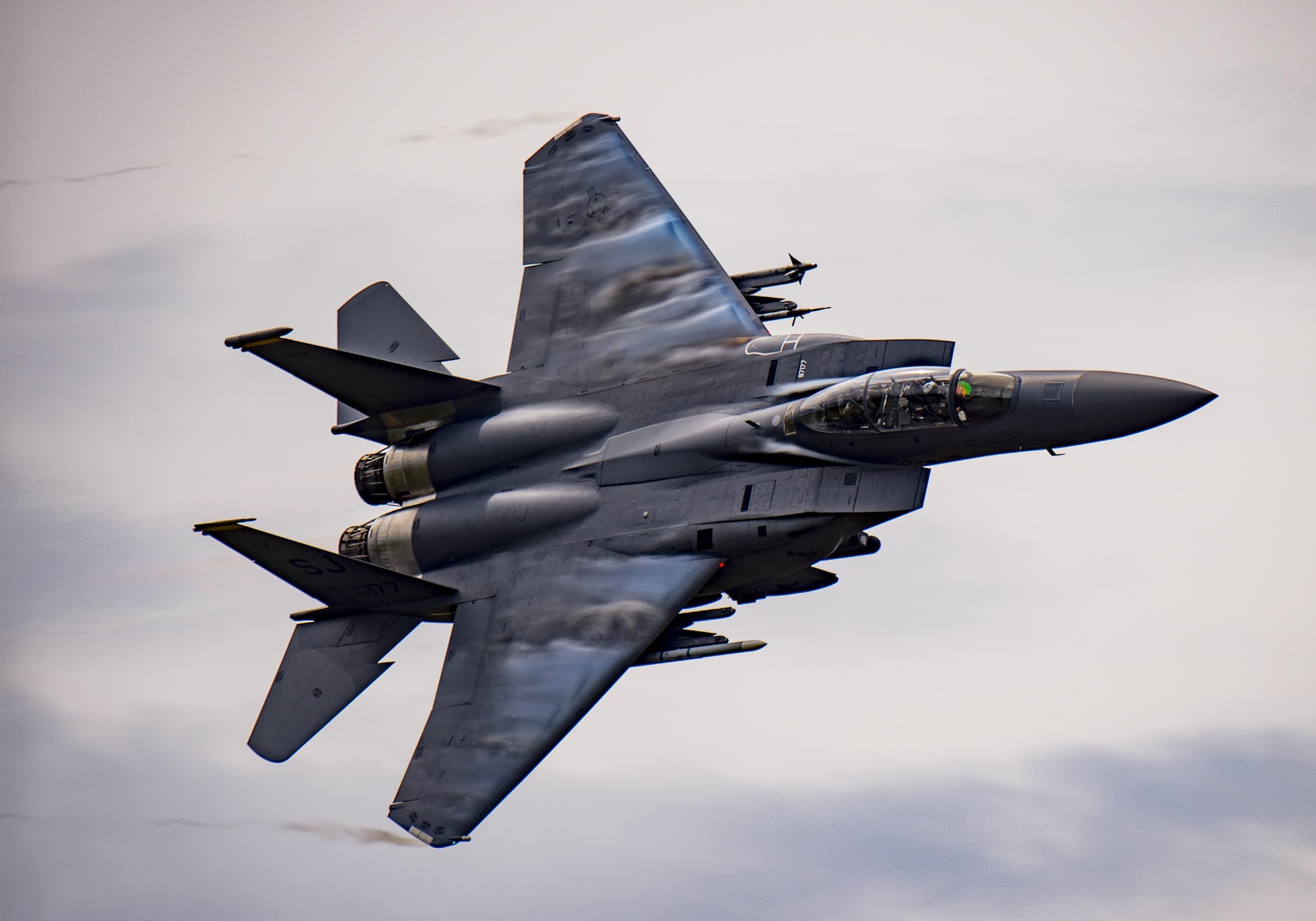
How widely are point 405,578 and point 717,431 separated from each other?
440 centimetres

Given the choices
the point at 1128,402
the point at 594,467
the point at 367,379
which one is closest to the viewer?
the point at 1128,402

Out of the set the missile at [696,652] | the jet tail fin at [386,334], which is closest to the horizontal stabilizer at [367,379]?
the jet tail fin at [386,334]

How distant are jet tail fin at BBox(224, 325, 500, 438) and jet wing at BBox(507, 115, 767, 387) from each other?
1.12 meters

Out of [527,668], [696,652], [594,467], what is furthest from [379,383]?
[696,652]

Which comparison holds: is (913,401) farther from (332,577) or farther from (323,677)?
(323,677)

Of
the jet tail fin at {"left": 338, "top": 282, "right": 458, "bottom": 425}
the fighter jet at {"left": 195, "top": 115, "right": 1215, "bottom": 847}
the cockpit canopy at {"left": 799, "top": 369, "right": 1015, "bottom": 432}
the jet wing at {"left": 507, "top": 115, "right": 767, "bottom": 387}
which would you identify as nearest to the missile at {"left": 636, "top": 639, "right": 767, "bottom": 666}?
the fighter jet at {"left": 195, "top": 115, "right": 1215, "bottom": 847}

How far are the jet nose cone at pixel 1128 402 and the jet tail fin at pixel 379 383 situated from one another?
7956 mm

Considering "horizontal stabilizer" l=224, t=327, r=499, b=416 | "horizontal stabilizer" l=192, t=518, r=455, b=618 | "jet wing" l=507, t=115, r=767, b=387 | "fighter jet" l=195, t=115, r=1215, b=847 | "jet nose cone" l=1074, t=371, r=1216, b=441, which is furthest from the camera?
"jet wing" l=507, t=115, r=767, b=387

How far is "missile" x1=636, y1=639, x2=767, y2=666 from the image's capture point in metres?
24.8

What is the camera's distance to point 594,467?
26.6 meters

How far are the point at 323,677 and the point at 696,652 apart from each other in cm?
518

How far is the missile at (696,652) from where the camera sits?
24.8 meters

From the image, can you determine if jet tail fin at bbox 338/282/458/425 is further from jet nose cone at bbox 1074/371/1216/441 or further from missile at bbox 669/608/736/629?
jet nose cone at bbox 1074/371/1216/441

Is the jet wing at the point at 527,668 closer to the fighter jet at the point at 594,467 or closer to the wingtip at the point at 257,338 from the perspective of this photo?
the fighter jet at the point at 594,467
